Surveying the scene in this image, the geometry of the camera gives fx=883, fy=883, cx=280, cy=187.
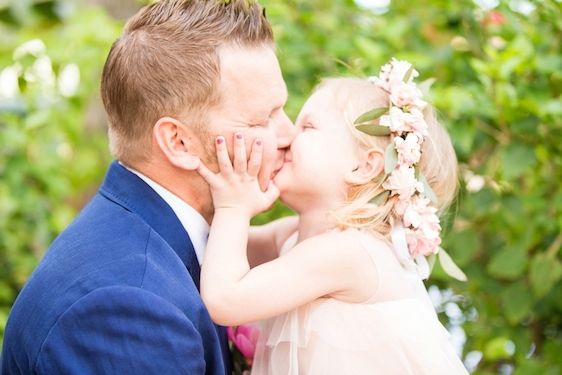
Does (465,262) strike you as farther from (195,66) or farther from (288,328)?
(195,66)

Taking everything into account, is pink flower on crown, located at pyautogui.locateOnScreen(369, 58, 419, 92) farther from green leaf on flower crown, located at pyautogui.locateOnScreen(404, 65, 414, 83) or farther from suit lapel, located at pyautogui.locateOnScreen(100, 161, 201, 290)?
suit lapel, located at pyautogui.locateOnScreen(100, 161, 201, 290)

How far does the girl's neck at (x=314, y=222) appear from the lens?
110 inches

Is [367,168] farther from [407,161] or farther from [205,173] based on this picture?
[205,173]

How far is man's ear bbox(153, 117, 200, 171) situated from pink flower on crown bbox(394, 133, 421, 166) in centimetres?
61

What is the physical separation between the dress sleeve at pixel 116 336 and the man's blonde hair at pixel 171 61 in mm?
562

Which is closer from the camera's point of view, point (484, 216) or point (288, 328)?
point (288, 328)

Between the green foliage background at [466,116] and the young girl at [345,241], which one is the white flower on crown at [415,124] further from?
the green foliage background at [466,116]

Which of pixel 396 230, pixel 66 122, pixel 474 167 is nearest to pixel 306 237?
pixel 396 230

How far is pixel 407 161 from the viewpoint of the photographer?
8.82ft

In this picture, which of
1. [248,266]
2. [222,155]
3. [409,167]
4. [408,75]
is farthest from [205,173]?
[408,75]

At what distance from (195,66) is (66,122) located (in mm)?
2454

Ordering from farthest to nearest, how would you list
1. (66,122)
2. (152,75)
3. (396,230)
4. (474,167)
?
(66,122), (474,167), (396,230), (152,75)

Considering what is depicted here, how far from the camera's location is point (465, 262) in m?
4.00

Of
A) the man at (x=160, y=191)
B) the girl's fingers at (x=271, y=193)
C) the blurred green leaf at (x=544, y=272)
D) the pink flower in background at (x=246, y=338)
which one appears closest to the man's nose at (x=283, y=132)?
the man at (x=160, y=191)
